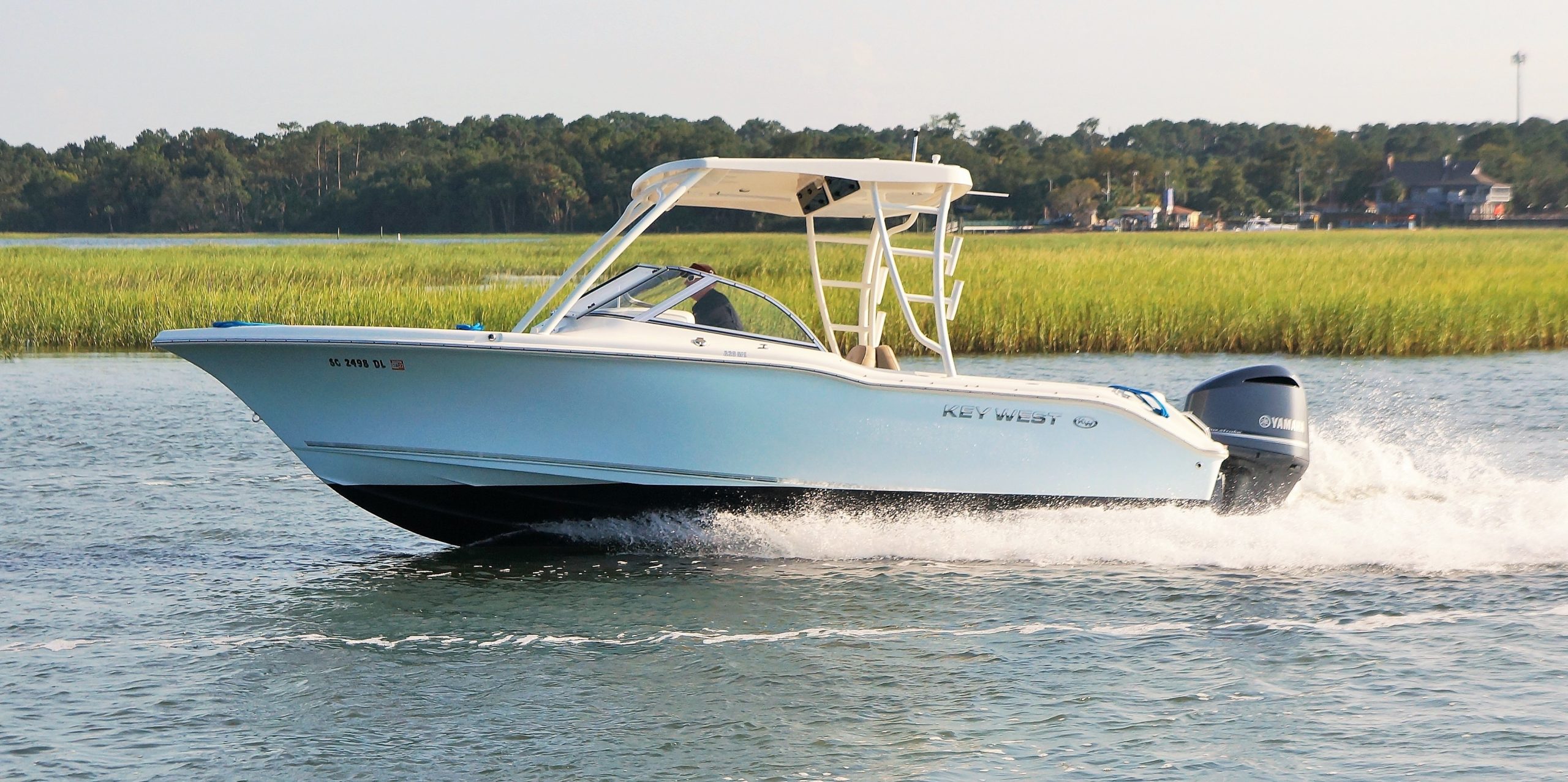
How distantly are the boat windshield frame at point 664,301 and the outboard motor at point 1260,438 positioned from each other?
8.70 feet

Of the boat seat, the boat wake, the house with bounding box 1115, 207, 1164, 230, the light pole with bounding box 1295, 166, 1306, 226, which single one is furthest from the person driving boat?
the light pole with bounding box 1295, 166, 1306, 226

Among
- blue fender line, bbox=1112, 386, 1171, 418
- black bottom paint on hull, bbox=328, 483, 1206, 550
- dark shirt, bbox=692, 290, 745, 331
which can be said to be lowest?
black bottom paint on hull, bbox=328, 483, 1206, 550

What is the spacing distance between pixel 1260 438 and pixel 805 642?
3.48 meters

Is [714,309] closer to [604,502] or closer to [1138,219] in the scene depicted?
[604,502]

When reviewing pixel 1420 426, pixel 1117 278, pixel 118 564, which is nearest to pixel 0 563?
pixel 118 564

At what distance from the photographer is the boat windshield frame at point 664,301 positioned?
25.3ft

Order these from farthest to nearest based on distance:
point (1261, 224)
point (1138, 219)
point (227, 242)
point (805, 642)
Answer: point (1261, 224) → point (1138, 219) → point (227, 242) → point (805, 642)

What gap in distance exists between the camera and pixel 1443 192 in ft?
393

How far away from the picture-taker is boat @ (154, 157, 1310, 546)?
743 cm

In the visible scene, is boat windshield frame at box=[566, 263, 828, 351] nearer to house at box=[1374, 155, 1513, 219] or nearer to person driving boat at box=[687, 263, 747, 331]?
person driving boat at box=[687, 263, 747, 331]

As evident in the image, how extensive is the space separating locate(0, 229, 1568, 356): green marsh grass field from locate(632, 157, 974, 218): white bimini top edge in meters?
9.97

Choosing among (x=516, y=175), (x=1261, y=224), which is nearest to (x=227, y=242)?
(x=516, y=175)

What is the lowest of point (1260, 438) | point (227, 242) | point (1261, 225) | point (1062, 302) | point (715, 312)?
point (1260, 438)

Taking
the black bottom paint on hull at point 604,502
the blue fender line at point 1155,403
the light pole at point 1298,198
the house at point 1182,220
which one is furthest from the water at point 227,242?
the light pole at point 1298,198
